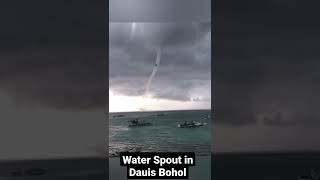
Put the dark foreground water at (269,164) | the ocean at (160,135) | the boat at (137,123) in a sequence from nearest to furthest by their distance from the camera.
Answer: the dark foreground water at (269,164)
the ocean at (160,135)
the boat at (137,123)

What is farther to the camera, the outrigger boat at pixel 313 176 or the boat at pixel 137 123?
the boat at pixel 137 123

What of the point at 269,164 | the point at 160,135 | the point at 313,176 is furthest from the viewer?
the point at 160,135

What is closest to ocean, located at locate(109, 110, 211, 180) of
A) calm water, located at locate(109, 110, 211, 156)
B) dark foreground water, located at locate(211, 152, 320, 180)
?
calm water, located at locate(109, 110, 211, 156)

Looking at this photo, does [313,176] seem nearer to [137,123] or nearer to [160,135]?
[160,135]

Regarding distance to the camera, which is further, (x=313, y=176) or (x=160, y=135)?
(x=160, y=135)

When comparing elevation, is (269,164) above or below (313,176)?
above

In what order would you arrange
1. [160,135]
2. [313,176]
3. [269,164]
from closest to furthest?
1. [313,176]
2. [269,164]
3. [160,135]

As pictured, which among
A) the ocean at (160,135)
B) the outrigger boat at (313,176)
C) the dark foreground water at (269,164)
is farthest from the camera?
the ocean at (160,135)

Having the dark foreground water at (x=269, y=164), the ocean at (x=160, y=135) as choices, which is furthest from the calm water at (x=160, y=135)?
the dark foreground water at (x=269, y=164)

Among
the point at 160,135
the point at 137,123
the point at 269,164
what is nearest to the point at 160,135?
the point at 160,135

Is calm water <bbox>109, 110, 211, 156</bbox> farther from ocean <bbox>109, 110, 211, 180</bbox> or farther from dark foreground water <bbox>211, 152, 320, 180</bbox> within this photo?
dark foreground water <bbox>211, 152, 320, 180</bbox>

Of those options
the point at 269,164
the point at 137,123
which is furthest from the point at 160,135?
the point at 269,164

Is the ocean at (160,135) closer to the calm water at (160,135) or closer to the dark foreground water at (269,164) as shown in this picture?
the calm water at (160,135)

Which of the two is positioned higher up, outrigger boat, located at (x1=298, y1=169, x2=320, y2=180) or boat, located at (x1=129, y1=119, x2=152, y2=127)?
boat, located at (x1=129, y1=119, x2=152, y2=127)
